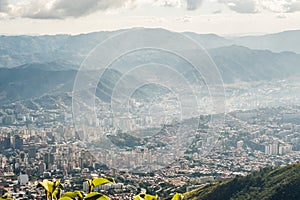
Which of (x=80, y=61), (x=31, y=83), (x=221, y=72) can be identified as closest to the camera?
(x=31, y=83)

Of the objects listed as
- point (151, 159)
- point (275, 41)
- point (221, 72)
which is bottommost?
point (221, 72)

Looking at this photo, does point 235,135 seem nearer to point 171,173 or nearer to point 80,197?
point 171,173

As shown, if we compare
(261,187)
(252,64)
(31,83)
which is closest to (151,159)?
(261,187)

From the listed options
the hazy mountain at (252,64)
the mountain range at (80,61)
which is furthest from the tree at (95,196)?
the hazy mountain at (252,64)

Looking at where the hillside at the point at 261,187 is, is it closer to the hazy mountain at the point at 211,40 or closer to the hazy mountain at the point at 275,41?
the hazy mountain at the point at 211,40

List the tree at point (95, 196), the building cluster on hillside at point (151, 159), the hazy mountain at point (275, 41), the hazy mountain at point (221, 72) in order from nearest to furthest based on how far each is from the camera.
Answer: the tree at point (95, 196) < the building cluster on hillside at point (151, 159) < the hazy mountain at point (221, 72) < the hazy mountain at point (275, 41)

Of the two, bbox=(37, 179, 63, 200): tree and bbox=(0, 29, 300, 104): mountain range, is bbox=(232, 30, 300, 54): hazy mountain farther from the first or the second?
bbox=(37, 179, 63, 200): tree

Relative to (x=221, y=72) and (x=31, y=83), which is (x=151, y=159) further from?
(x=221, y=72)
